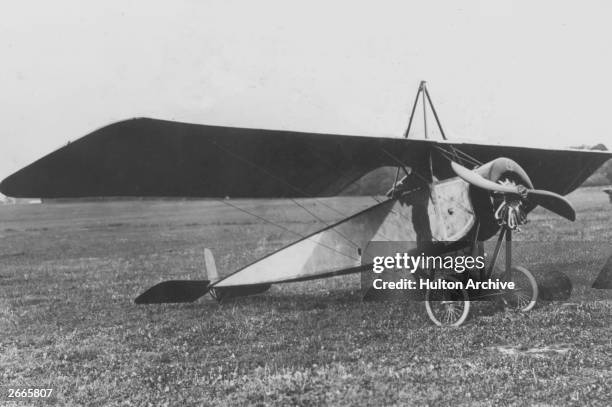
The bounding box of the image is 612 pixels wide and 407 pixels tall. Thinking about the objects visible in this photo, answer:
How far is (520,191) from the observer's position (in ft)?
20.2

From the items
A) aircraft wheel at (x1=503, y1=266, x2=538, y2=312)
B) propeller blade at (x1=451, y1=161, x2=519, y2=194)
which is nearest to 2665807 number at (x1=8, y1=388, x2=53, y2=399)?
propeller blade at (x1=451, y1=161, x2=519, y2=194)

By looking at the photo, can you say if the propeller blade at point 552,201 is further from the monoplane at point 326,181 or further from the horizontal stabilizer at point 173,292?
the horizontal stabilizer at point 173,292

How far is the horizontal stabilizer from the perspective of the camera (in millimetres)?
8461

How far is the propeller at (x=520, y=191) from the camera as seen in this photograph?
6180mm

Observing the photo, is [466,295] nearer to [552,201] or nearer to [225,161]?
[552,201]

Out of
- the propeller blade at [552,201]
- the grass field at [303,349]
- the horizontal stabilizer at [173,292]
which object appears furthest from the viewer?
the horizontal stabilizer at [173,292]

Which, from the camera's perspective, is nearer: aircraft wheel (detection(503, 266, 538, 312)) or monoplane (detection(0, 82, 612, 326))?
monoplane (detection(0, 82, 612, 326))

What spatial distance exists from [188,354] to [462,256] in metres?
3.81

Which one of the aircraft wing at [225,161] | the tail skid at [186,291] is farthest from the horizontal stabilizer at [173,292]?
the aircraft wing at [225,161]

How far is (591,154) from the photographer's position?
877 cm

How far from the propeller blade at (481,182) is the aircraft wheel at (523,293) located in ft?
4.58

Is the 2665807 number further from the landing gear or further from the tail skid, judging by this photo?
the landing gear

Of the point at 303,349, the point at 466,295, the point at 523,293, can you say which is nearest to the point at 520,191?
the point at 466,295

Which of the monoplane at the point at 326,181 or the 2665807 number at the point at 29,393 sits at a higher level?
the monoplane at the point at 326,181
